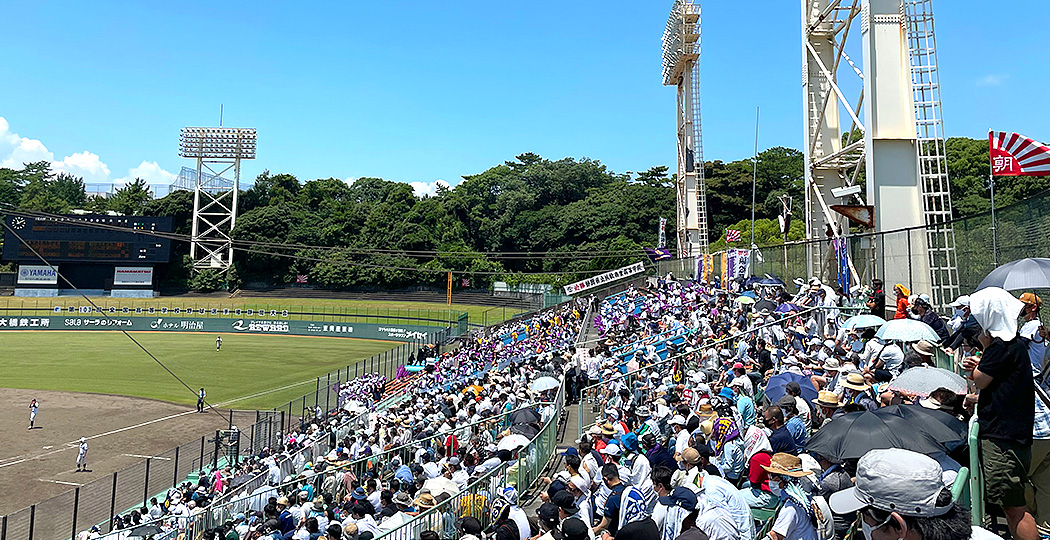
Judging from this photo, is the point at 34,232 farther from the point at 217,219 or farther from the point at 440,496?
the point at 440,496

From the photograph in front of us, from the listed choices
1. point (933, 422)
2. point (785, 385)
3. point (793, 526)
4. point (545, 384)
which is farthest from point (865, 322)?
point (545, 384)

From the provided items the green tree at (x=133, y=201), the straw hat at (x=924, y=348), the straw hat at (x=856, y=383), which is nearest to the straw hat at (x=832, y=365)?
the straw hat at (x=924, y=348)

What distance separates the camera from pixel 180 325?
6225 cm

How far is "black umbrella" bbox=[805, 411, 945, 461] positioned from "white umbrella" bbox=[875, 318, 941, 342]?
367 cm

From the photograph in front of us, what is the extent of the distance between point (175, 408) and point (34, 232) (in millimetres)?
55121

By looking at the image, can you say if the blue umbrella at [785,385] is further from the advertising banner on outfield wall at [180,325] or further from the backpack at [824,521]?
the advertising banner on outfield wall at [180,325]

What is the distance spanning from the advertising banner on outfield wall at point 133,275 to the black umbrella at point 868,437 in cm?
8431

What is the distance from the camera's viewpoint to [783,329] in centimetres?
1476

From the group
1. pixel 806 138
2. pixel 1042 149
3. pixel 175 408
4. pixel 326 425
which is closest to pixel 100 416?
pixel 175 408

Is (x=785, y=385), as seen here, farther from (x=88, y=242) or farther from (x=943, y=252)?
(x=88, y=242)

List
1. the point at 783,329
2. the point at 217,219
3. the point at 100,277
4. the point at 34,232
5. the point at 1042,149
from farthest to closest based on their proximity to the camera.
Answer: the point at 217,219 → the point at 100,277 → the point at 34,232 → the point at 783,329 → the point at 1042,149

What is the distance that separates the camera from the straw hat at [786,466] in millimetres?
5422

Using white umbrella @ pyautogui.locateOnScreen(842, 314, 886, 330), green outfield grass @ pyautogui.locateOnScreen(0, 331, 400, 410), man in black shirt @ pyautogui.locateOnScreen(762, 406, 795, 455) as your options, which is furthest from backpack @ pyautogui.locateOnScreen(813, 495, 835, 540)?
green outfield grass @ pyautogui.locateOnScreen(0, 331, 400, 410)

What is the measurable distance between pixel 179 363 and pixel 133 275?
40425 millimetres
